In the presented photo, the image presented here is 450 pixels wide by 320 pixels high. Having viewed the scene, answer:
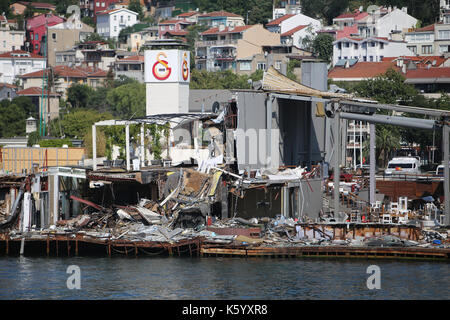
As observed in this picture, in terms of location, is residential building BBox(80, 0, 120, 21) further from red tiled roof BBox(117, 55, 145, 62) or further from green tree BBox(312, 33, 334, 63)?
green tree BBox(312, 33, 334, 63)

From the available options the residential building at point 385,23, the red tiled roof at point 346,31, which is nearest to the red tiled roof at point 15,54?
the red tiled roof at point 346,31

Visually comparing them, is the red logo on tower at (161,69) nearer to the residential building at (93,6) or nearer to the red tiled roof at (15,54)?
the red tiled roof at (15,54)

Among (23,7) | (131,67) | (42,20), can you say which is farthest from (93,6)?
(131,67)

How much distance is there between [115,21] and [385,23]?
5524cm

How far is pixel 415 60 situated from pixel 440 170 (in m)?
42.5

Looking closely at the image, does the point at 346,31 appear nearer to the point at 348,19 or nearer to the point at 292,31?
the point at 348,19

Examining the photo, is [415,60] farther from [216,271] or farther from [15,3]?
[15,3]

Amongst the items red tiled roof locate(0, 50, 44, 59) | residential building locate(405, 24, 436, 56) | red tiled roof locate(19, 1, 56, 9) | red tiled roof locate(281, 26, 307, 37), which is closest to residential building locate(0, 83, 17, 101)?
red tiled roof locate(0, 50, 44, 59)

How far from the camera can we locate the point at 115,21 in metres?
149

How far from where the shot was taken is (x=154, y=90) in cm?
5794

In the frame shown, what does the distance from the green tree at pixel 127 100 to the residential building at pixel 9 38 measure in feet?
140

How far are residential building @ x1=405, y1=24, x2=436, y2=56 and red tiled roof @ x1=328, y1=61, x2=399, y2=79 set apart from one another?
10798 millimetres

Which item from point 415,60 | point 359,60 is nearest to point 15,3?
point 359,60

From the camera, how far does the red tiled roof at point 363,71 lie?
295ft
